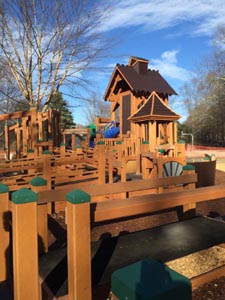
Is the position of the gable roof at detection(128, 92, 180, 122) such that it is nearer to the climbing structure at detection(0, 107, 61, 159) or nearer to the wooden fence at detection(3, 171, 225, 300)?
the climbing structure at detection(0, 107, 61, 159)

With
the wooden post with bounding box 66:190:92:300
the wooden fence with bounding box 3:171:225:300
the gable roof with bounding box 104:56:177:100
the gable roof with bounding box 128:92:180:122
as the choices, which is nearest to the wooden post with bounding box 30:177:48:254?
the wooden fence with bounding box 3:171:225:300

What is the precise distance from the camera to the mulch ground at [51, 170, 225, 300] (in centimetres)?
248

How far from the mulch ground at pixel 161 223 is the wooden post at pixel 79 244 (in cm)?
32

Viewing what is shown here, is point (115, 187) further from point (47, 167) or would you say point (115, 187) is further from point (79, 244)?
point (47, 167)

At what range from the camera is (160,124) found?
1153 centimetres

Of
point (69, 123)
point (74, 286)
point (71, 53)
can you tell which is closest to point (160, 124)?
point (71, 53)

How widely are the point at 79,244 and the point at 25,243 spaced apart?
360 mm

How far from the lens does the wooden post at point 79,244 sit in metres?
1.90

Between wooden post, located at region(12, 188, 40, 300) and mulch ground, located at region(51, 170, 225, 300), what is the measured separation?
0.56m

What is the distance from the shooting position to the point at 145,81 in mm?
16125

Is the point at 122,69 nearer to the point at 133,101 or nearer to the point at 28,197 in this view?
the point at 133,101

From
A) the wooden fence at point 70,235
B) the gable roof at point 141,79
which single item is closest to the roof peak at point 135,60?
the gable roof at point 141,79

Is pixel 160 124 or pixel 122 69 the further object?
pixel 122 69

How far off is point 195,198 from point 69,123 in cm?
4451
